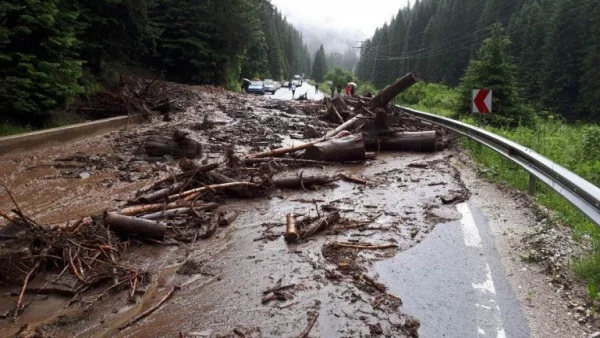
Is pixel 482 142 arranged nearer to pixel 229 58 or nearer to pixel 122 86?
pixel 122 86

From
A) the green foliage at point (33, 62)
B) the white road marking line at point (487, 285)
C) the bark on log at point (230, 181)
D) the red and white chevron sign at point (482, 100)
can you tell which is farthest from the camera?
the red and white chevron sign at point (482, 100)

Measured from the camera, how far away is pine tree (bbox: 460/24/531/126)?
19.3 metres

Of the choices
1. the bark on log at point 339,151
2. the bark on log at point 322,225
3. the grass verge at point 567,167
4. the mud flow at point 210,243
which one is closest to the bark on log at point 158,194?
the mud flow at point 210,243

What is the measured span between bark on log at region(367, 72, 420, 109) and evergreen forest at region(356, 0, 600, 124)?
30.7 feet

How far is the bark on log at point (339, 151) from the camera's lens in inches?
372

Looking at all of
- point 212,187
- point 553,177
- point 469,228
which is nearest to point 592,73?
point 553,177

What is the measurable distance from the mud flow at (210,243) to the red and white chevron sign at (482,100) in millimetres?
3387

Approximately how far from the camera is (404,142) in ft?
37.4

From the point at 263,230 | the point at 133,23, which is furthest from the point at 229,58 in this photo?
the point at 263,230

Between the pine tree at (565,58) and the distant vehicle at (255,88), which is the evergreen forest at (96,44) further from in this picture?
the pine tree at (565,58)

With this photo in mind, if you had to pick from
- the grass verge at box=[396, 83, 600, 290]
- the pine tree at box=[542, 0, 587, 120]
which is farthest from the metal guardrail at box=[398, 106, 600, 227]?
the pine tree at box=[542, 0, 587, 120]

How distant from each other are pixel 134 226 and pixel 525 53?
66.3 metres

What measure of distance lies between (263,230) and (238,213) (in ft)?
2.96

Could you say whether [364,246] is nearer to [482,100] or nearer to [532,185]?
[532,185]
